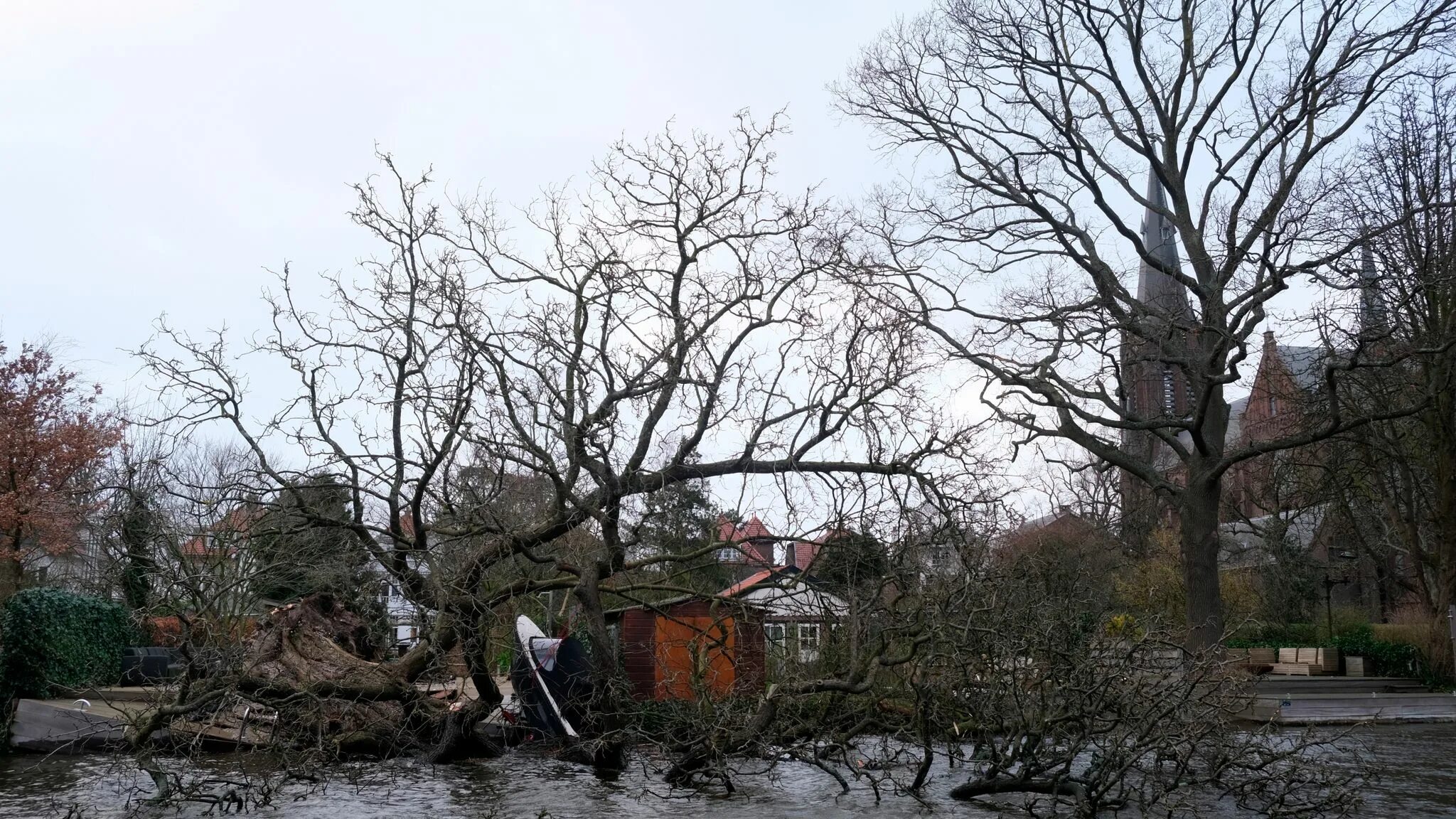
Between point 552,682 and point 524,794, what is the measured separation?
317cm

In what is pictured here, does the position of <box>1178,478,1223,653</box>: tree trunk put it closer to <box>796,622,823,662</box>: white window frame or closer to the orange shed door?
the orange shed door

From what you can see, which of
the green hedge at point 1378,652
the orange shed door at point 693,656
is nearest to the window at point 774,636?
the orange shed door at point 693,656

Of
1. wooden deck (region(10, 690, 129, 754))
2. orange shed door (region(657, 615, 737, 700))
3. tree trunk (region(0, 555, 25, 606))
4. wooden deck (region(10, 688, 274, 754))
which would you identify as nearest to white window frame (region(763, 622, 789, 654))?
orange shed door (region(657, 615, 737, 700))

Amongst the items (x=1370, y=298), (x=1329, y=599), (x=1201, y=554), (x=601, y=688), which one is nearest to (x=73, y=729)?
(x=601, y=688)

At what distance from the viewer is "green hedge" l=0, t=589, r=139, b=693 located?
54.7 ft

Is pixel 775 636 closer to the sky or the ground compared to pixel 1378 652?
closer to the sky

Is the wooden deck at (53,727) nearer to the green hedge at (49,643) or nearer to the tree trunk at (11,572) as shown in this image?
the green hedge at (49,643)

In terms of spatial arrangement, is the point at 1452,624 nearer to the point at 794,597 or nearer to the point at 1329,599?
the point at 1329,599

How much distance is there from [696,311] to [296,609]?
24.6 feet

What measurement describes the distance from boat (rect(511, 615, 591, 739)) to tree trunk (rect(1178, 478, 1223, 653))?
33.6 feet

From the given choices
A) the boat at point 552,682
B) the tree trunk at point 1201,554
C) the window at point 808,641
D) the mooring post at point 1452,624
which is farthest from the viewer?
the mooring post at point 1452,624

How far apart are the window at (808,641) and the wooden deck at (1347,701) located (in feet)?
26.9

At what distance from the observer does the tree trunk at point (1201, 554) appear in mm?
19484

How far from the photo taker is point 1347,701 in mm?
20875
